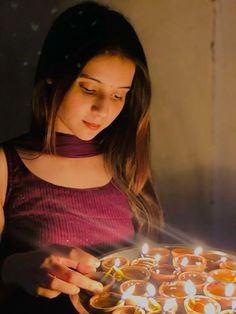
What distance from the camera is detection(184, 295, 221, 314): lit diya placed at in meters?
1.55

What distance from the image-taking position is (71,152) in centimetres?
211

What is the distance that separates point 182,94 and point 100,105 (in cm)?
73

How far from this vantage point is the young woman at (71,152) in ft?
6.05

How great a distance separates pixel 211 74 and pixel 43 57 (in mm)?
937

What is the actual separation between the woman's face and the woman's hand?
58cm

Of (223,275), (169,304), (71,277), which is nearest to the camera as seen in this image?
(71,277)

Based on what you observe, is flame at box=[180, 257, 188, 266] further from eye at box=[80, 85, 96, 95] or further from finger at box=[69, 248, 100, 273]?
eye at box=[80, 85, 96, 95]

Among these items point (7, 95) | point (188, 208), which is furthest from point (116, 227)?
point (7, 95)

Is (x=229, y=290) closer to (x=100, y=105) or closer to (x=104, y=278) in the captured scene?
(x=104, y=278)

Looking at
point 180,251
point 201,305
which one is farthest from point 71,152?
point 201,305

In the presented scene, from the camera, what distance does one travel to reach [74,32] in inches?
73.2

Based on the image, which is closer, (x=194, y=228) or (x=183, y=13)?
(x=183, y=13)

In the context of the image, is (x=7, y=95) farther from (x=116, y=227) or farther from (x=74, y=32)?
(x=116, y=227)

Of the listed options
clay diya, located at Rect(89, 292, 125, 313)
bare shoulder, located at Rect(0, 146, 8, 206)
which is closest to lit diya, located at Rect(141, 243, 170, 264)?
clay diya, located at Rect(89, 292, 125, 313)
